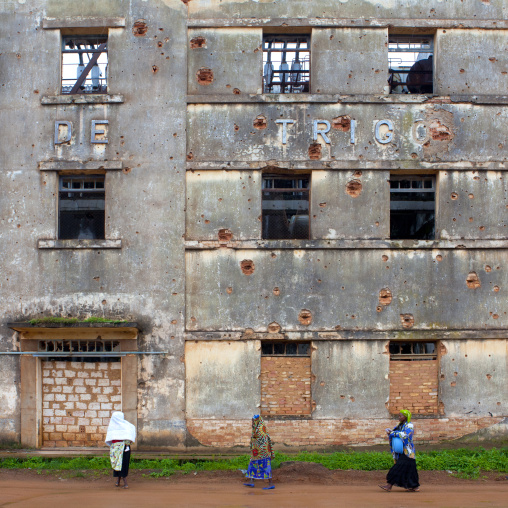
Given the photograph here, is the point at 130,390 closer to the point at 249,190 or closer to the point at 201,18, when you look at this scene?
the point at 249,190

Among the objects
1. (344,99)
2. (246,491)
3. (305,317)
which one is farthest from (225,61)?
(246,491)

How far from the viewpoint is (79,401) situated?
11531 mm

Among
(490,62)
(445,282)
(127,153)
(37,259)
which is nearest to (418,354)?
(445,282)

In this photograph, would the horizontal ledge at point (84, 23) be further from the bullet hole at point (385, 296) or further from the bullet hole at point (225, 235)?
the bullet hole at point (385, 296)

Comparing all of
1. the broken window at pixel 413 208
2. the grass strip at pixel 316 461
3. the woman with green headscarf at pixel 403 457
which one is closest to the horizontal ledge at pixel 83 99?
the broken window at pixel 413 208

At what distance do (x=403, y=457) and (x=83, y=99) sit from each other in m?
9.45

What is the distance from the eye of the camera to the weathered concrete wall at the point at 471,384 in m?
11.4

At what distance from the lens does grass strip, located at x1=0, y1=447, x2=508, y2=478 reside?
10.3 meters

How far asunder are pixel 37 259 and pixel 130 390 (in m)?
3.39

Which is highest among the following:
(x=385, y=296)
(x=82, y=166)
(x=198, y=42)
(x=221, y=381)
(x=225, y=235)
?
(x=198, y=42)

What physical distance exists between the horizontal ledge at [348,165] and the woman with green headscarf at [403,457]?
5.21m

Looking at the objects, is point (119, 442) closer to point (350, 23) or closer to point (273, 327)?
point (273, 327)

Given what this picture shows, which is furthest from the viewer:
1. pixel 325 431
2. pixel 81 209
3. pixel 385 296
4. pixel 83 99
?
pixel 81 209

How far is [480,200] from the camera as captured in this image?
11711 mm
